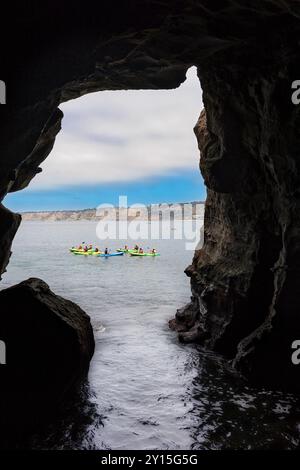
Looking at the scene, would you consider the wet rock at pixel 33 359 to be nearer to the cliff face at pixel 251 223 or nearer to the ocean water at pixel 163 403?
the ocean water at pixel 163 403

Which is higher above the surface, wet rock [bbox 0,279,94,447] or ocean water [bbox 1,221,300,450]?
wet rock [bbox 0,279,94,447]

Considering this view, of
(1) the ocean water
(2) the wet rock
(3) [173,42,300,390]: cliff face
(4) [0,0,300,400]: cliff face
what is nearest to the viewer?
(1) the ocean water

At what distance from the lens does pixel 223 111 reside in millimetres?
15859

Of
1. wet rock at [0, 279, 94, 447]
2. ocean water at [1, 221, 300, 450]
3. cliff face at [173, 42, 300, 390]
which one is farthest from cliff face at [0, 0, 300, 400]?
wet rock at [0, 279, 94, 447]

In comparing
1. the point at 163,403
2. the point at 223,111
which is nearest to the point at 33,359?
the point at 163,403

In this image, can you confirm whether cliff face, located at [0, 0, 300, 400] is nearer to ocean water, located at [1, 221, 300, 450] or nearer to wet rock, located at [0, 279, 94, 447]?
ocean water, located at [1, 221, 300, 450]

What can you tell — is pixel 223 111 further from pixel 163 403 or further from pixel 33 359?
pixel 33 359

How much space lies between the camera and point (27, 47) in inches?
400

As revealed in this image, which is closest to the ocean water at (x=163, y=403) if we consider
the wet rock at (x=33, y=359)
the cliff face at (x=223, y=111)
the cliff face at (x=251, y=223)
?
the wet rock at (x=33, y=359)

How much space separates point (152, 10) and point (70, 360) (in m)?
9.80

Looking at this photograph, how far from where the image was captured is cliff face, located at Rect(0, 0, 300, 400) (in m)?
10.2

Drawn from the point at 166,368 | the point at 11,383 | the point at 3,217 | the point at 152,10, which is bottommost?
the point at 166,368
